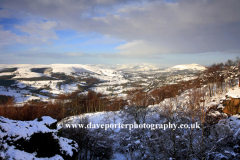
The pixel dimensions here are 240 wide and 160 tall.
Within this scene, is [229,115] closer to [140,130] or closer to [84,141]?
[140,130]

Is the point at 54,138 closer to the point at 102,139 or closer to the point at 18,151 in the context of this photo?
the point at 18,151

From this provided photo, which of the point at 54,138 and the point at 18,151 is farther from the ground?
the point at 18,151

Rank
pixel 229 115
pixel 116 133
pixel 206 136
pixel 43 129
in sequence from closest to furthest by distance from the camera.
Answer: pixel 43 129 → pixel 206 136 → pixel 229 115 → pixel 116 133

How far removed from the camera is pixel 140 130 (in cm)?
1817

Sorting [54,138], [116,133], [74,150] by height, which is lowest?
[116,133]

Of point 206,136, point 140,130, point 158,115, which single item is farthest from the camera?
point 158,115

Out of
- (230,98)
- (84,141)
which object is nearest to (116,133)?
(84,141)

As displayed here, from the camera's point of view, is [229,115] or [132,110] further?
[132,110]

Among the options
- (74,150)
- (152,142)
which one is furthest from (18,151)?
(152,142)

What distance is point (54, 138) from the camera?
866 centimetres

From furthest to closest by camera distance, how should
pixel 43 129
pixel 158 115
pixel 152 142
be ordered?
pixel 158 115, pixel 152 142, pixel 43 129

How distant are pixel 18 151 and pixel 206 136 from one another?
1735 centimetres

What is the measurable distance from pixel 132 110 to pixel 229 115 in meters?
13.4

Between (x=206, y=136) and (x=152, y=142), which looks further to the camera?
(x=152, y=142)
